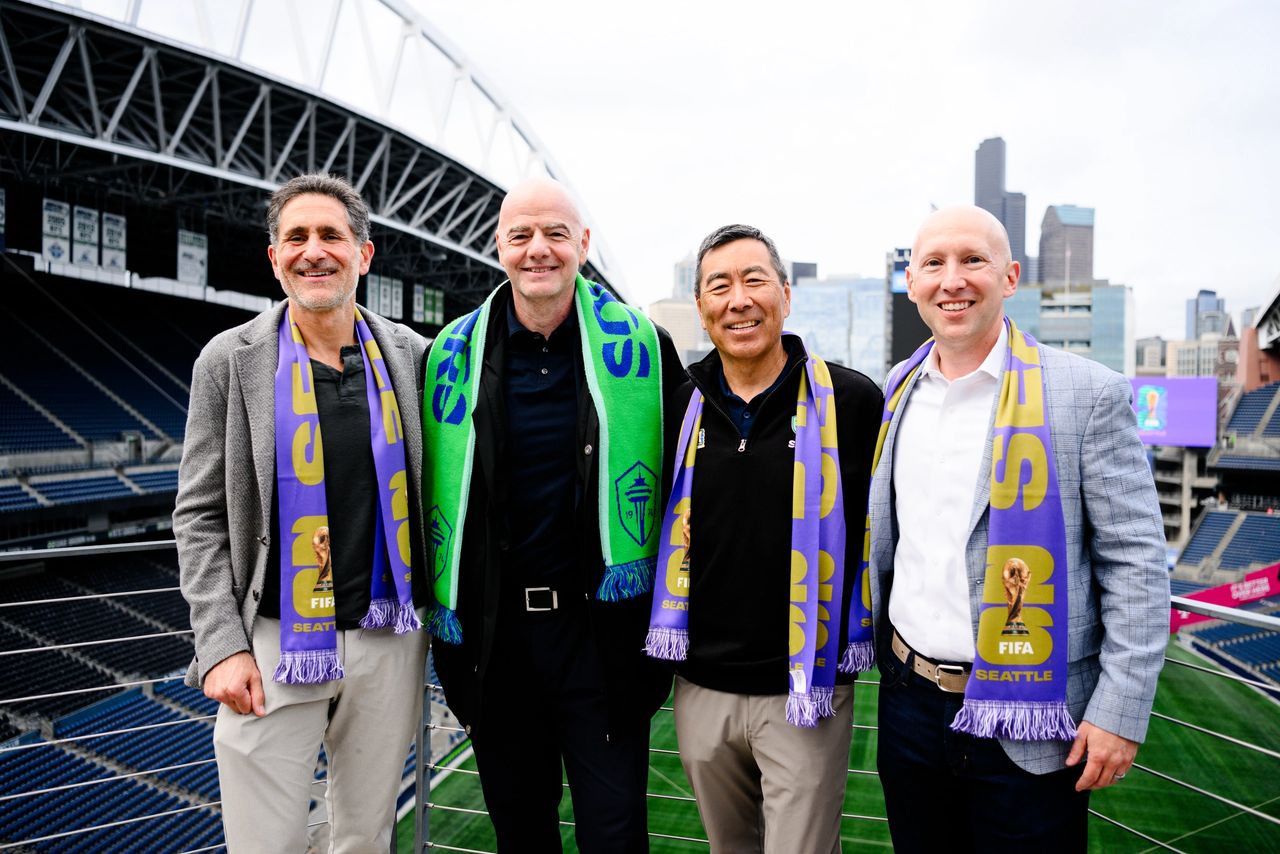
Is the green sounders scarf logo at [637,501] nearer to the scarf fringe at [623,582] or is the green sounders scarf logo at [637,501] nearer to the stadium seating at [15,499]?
the scarf fringe at [623,582]

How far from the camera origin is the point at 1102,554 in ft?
5.41

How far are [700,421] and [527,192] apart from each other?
791 mm

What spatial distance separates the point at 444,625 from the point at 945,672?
1.24m

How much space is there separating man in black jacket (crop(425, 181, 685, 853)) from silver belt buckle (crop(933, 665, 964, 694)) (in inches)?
28.1

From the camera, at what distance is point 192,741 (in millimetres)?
10852

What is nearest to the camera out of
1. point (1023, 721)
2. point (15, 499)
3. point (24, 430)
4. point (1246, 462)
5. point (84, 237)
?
point (1023, 721)

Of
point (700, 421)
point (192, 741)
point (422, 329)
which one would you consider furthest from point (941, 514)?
point (422, 329)

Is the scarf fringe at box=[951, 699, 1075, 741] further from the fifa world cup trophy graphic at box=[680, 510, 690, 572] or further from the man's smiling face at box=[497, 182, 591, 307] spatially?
the man's smiling face at box=[497, 182, 591, 307]

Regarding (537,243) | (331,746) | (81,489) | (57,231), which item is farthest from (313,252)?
(81,489)

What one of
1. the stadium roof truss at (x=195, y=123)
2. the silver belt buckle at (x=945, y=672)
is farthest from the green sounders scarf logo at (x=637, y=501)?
the stadium roof truss at (x=195, y=123)

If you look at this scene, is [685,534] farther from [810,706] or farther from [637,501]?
[810,706]

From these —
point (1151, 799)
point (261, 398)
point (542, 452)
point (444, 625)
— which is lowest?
Answer: point (1151, 799)

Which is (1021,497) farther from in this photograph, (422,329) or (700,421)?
(422,329)

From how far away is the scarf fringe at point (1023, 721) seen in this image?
1617 mm
